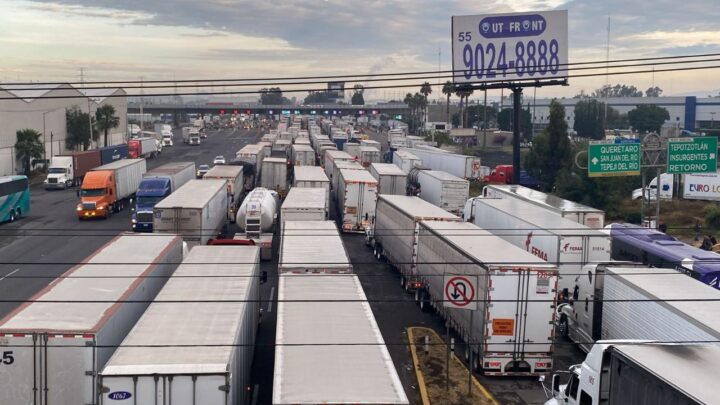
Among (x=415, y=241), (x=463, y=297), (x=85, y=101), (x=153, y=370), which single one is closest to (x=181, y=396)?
(x=153, y=370)

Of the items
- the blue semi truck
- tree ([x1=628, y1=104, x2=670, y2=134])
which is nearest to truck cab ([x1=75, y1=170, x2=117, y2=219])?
the blue semi truck

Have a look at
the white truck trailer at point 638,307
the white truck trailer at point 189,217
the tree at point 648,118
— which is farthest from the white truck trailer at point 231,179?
the tree at point 648,118

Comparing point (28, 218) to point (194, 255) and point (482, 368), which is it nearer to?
point (194, 255)

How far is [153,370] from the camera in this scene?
12.0m

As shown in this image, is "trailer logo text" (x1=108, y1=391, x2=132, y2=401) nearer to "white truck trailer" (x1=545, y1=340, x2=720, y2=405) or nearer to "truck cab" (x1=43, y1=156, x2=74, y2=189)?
"white truck trailer" (x1=545, y1=340, x2=720, y2=405)

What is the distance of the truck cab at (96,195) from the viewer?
44.9 m

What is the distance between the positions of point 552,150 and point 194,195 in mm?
35434

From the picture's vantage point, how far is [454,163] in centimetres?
6334

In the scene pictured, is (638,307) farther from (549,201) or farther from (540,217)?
(549,201)

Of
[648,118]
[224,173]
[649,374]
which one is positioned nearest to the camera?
[649,374]

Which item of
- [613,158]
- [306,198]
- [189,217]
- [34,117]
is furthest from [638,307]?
[34,117]

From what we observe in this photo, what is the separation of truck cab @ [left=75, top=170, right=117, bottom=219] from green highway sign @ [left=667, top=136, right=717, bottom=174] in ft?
114

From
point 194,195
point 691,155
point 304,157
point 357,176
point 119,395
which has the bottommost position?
point 119,395

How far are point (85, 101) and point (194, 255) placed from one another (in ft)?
271
